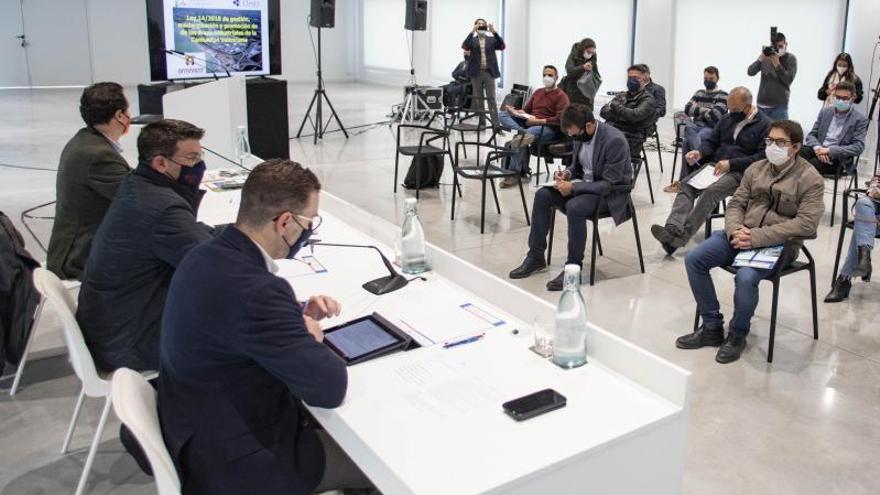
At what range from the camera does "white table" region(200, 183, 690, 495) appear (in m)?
1.68

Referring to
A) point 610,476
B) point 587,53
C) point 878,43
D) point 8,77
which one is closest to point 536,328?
point 610,476

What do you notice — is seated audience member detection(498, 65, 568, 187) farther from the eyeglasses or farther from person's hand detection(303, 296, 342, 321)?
person's hand detection(303, 296, 342, 321)

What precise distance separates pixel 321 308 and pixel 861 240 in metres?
3.35

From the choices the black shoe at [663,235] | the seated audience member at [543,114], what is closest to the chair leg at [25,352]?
the black shoe at [663,235]

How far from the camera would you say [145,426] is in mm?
1669

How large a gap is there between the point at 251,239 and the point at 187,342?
0.93 feet

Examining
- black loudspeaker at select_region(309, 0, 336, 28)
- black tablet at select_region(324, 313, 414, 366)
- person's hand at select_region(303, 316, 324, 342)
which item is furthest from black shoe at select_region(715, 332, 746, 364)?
black loudspeaker at select_region(309, 0, 336, 28)

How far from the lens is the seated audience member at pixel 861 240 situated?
435cm

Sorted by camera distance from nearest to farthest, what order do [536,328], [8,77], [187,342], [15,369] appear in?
1. [187,342]
2. [536,328]
3. [15,369]
4. [8,77]

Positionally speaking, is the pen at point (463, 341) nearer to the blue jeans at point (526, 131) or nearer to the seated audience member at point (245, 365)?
the seated audience member at point (245, 365)

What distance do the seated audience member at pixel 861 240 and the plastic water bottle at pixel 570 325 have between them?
2.91 meters

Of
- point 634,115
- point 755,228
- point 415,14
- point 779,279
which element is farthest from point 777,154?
point 415,14

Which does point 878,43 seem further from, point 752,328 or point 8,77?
point 8,77

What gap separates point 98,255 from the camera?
255 centimetres
